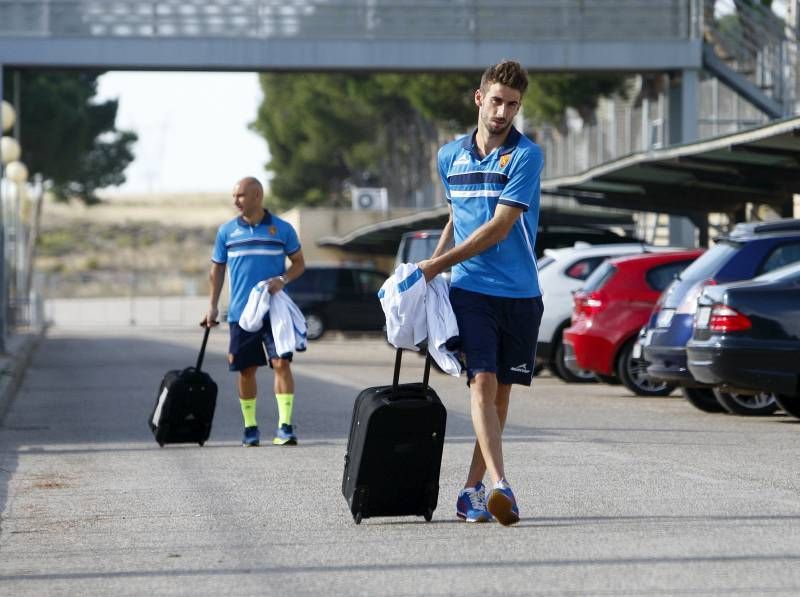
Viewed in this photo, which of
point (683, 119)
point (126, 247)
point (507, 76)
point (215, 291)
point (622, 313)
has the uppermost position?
point (683, 119)

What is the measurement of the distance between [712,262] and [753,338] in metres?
1.50

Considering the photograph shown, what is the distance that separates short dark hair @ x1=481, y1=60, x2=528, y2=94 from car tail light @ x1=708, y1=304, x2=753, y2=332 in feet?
19.7

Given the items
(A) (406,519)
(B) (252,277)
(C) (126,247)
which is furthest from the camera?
(C) (126,247)

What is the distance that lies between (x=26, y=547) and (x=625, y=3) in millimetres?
26490

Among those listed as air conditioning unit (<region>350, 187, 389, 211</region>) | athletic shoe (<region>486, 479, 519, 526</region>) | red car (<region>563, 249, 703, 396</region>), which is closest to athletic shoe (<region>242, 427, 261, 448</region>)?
athletic shoe (<region>486, 479, 519, 526</region>)

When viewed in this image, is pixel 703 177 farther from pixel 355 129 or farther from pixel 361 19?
pixel 355 129

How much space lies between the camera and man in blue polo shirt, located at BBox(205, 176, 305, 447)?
1257cm

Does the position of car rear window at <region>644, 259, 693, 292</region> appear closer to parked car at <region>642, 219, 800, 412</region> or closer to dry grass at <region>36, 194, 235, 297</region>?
parked car at <region>642, 219, 800, 412</region>

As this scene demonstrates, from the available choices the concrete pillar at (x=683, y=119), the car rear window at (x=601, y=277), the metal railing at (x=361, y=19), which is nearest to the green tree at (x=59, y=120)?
the metal railing at (x=361, y=19)

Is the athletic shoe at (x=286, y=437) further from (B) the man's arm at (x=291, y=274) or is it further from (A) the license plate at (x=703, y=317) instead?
(A) the license plate at (x=703, y=317)

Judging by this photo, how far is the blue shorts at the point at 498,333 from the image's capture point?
319 inches

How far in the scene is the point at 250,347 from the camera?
12.6m

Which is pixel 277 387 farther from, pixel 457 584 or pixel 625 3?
pixel 625 3

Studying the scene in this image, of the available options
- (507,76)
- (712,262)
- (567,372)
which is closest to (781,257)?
(712,262)
